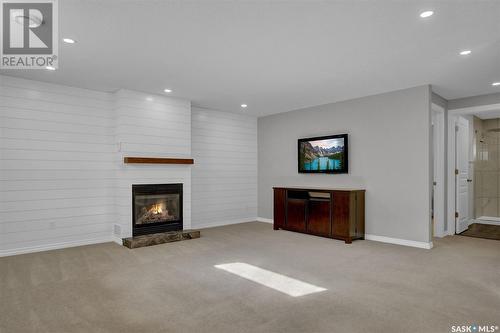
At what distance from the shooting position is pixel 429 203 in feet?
15.1

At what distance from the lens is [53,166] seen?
470 cm

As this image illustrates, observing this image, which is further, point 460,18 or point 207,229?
point 207,229

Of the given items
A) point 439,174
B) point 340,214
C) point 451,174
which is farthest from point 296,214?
point 451,174

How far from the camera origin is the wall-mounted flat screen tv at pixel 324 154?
5727 millimetres

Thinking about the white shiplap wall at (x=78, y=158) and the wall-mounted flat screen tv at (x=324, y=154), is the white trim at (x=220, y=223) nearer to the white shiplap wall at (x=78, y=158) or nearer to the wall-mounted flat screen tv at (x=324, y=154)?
the white shiplap wall at (x=78, y=158)

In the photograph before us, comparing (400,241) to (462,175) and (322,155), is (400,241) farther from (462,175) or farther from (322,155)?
(462,175)

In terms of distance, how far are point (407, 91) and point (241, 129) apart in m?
3.66

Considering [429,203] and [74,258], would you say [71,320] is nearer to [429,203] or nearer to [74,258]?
[74,258]

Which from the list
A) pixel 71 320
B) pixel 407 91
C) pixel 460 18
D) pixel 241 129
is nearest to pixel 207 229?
pixel 241 129

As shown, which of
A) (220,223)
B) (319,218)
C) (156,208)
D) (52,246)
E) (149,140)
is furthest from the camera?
Answer: (220,223)

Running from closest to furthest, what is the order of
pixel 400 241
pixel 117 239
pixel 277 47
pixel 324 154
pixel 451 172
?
pixel 277 47 → pixel 400 241 → pixel 117 239 → pixel 451 172 → pixel 324 154
